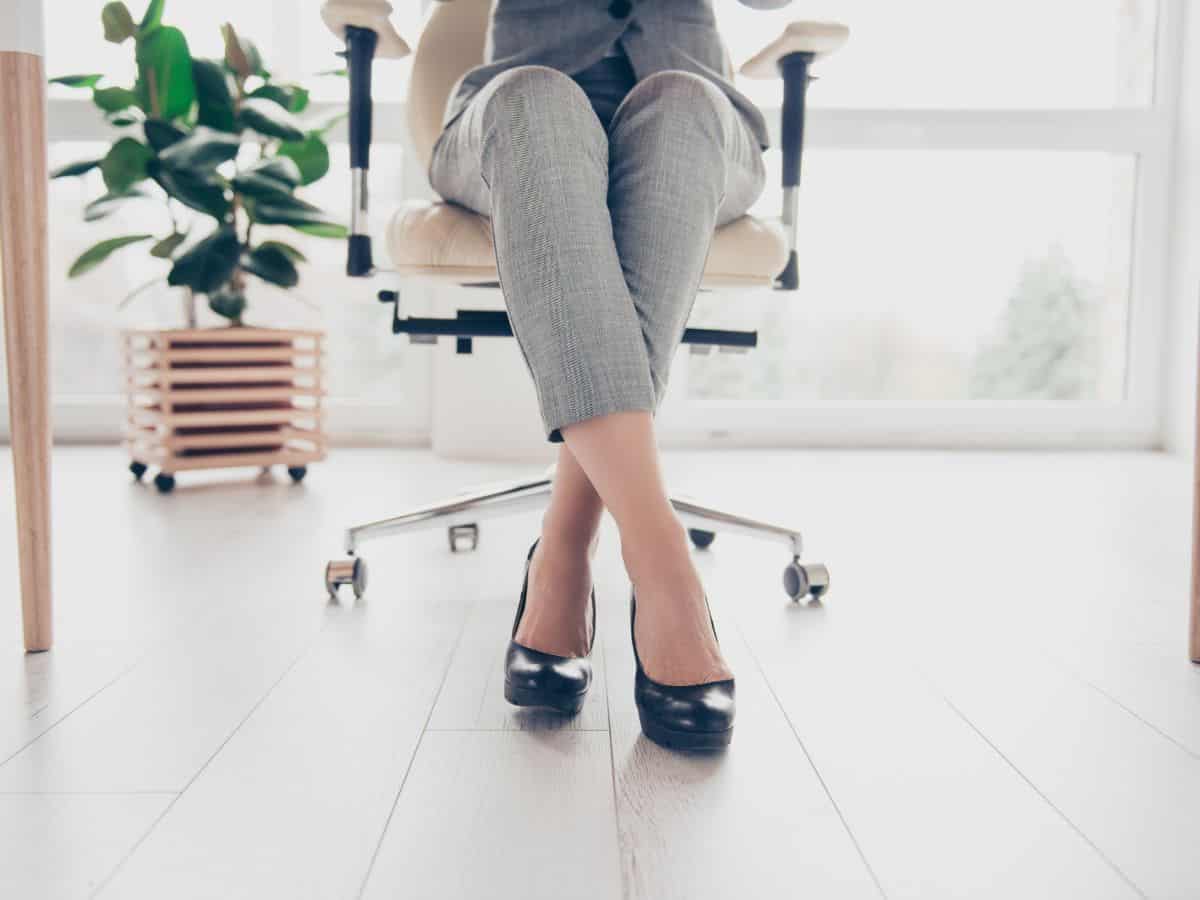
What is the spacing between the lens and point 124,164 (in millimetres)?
2119

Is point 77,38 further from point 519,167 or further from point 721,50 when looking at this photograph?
point 519,167

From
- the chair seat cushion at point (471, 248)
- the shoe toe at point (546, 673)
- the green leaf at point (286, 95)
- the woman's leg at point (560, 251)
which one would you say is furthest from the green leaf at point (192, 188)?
the shoe toe at point (546, 673)

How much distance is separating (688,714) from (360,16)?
90cm

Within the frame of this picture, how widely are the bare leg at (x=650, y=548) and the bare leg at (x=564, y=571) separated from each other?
0.29 ft

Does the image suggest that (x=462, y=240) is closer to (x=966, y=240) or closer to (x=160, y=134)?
(x=160, y=134)

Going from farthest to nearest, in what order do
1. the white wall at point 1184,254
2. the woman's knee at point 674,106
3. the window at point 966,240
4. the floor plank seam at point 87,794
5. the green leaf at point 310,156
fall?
the window at point 966,240 → the white wall at point 1184,254 → the green leaf at point 310,156 → the woman's knee at point 674,106 → the floor plank seam at point 87,794

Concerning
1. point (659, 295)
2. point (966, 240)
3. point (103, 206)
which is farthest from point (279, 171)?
point (966, 240)

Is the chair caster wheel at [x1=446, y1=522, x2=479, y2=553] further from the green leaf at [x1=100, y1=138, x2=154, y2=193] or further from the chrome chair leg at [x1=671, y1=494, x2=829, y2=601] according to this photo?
the green leaf at [x1=100, y1=138, x2=154, y2=193]

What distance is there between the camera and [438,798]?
2.25 ft

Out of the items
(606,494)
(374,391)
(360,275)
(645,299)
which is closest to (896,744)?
(606,494)

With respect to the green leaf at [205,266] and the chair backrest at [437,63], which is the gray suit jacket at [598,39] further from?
the green leaf at [205,266]

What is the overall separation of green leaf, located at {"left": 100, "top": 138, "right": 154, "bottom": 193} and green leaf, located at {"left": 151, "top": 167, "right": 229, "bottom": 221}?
3 cm

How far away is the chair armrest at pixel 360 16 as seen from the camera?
119 centimetres

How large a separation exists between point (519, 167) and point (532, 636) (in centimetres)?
39
